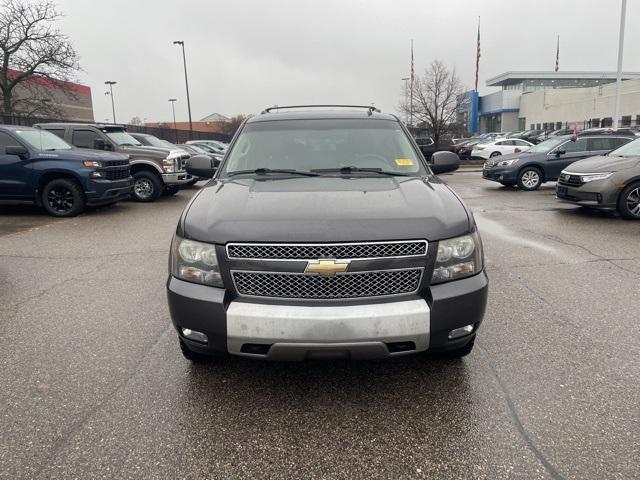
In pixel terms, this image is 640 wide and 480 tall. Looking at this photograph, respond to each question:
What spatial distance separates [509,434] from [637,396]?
38.3 inches

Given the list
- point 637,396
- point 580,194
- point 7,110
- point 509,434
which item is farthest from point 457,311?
point 7,110

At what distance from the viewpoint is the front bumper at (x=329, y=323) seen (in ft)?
8.08

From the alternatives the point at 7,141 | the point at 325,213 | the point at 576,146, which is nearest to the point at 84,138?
the point at 7,141

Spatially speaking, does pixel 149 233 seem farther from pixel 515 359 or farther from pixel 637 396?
pixel 637 396

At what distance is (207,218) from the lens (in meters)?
2.79

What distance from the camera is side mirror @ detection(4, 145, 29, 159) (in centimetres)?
935

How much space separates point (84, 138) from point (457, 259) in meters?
11.8

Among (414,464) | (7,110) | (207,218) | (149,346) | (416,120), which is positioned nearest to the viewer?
(414,464)

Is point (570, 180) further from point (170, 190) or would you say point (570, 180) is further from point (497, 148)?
point (497, 148)

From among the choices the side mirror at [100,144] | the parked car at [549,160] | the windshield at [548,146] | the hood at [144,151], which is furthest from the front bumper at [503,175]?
the side mirror at [100,144]

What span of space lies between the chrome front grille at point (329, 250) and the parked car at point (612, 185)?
7.69 meters

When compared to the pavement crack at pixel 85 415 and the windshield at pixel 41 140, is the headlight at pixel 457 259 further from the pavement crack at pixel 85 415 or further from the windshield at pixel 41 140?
the windshield at pixel 41 140

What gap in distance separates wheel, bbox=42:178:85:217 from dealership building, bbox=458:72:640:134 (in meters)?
33.5

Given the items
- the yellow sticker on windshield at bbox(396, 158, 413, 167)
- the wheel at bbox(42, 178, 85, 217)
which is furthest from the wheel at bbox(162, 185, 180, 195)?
the yellow sticker on windshield at bbox(396, 158, 413, 167)
